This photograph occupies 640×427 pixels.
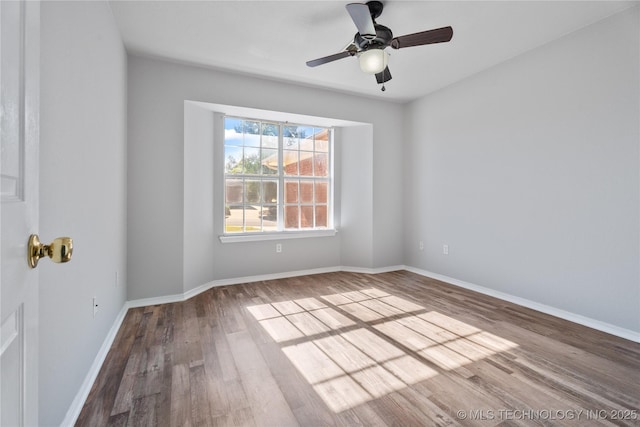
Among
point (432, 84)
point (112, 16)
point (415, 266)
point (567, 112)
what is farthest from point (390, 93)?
point (112, 16)

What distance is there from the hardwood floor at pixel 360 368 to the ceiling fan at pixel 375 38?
90.7 inches

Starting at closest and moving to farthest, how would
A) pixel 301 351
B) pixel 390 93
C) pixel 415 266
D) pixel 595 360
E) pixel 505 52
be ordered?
pixel 595 360
pixel 301 351
pixel 505 52
pixel 390 93
pixel 415 266

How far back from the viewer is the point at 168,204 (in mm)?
3238

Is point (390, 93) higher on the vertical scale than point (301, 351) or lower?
higher

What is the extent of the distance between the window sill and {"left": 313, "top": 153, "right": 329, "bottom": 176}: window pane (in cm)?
93

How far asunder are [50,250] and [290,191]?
3861 millimetres

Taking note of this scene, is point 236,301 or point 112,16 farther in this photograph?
point 236,301

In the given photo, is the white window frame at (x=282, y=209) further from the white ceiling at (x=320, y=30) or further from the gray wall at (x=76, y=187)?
the gray wall at (x=76, y=187)

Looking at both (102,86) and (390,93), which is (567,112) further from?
(102,86)

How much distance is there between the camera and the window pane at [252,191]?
4156 mm

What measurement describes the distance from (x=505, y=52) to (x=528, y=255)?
2.15 meters

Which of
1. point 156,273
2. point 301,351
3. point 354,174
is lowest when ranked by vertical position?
point 301,351

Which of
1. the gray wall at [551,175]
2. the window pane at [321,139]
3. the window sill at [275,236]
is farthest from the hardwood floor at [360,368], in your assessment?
the window pane at [321,139]

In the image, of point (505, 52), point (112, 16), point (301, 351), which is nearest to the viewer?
point (301, 351)
